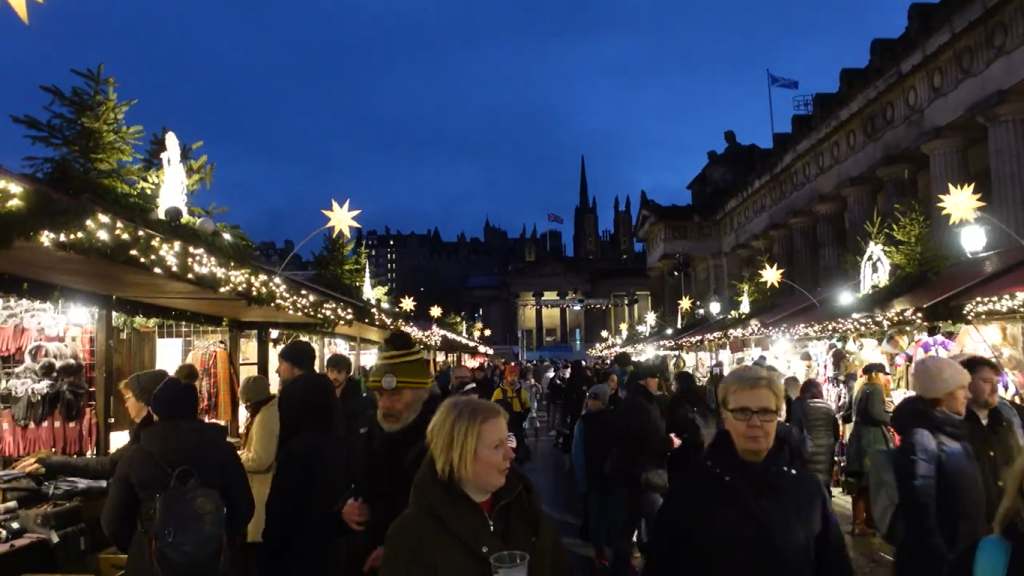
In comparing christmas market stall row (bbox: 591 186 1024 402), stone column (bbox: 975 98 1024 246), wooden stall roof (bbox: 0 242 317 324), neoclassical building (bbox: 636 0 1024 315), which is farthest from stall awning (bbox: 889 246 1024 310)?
wooden stall roof (bbox: 0 242 317 324)

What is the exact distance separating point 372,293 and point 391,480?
2140 cm

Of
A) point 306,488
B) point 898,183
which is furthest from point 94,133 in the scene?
point 898,183

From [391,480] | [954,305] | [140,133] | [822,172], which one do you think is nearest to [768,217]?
[822,172]

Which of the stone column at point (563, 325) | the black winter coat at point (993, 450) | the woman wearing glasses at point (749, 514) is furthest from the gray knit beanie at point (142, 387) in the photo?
the stone column at point (563, 325)

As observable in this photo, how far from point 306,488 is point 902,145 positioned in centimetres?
2237

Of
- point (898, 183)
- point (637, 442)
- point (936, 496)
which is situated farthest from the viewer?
point (898, 183)

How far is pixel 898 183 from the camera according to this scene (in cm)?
2386

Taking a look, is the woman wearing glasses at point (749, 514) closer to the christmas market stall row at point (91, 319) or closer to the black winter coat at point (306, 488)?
the black winter coat at point (306, 488)

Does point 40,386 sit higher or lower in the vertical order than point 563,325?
lower

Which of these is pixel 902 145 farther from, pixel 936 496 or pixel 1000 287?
pixel 936 496

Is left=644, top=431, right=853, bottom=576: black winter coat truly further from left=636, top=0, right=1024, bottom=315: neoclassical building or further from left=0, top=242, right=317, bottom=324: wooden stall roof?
left=636, top=0, right=1024, bottom=315: neoclassical building

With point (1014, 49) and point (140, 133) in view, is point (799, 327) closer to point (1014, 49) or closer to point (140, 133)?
point (1014, 49)

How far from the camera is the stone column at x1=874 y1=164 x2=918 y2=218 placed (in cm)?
2342

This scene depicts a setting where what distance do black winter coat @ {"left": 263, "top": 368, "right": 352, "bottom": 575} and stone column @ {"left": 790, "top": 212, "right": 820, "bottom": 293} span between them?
3037cm
